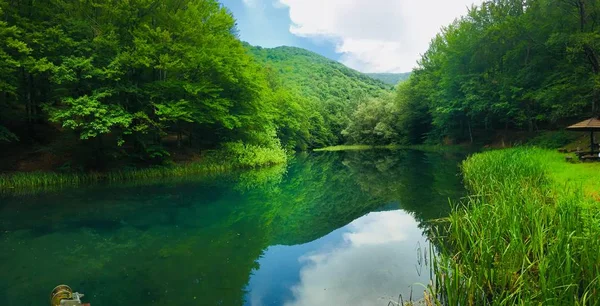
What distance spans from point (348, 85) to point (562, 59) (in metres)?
93.8

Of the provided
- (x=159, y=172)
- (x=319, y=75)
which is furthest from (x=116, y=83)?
(x=319, y=75)

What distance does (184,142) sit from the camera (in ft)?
83.0

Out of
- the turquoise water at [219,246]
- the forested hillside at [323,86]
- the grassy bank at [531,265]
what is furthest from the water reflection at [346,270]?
the forested hillside at [323,86]

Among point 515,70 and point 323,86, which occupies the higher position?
point 323,86

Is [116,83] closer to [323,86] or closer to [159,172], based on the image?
[159,172]

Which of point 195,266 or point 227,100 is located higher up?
point 227,100

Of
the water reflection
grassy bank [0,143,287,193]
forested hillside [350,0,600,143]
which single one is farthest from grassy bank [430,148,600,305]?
forested hillside [350,0,600,143]

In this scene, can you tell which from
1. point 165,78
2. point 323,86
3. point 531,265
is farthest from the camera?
point 323,86

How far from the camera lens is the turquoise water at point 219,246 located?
5.09 metres

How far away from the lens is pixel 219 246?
23.7ft

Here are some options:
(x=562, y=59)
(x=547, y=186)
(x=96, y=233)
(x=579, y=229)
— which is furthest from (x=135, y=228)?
(x=562, y=59)

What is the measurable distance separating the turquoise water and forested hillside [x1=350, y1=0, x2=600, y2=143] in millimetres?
13644

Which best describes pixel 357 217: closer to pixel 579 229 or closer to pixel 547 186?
pixel 547 186

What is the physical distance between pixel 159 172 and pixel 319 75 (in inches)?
4067
